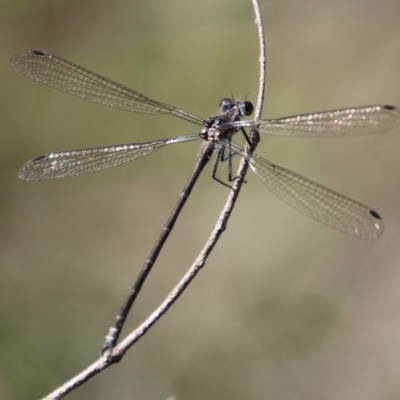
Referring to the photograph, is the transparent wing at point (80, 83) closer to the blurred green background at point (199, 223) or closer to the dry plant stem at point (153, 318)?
the dry plant stem at point (153, 318)

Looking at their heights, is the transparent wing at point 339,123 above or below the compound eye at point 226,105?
below

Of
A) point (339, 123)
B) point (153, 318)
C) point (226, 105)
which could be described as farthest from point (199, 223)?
point (153, 318)

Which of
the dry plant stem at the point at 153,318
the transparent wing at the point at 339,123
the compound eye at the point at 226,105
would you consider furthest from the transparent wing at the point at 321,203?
the dry plant stem at the point at 153,318

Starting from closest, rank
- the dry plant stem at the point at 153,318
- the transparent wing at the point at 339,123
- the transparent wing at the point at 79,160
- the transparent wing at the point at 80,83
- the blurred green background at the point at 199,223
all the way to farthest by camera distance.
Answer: the dry plant stem at the point at 153,318 → the transparent wing at the point at 339,123 → the transparent wing at the point at 79,160 → the transparent wing at the point at 80,83 → the blurred green background at the point at 199,223

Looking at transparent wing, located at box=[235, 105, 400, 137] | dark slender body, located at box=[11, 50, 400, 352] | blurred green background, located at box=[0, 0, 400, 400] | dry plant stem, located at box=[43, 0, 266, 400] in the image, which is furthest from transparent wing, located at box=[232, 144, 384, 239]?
blurred green background, located at box=[0, 0, 400, 400]

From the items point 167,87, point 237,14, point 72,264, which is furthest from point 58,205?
point 237,14

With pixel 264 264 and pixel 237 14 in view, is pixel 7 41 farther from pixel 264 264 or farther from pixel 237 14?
pixel 264 264
